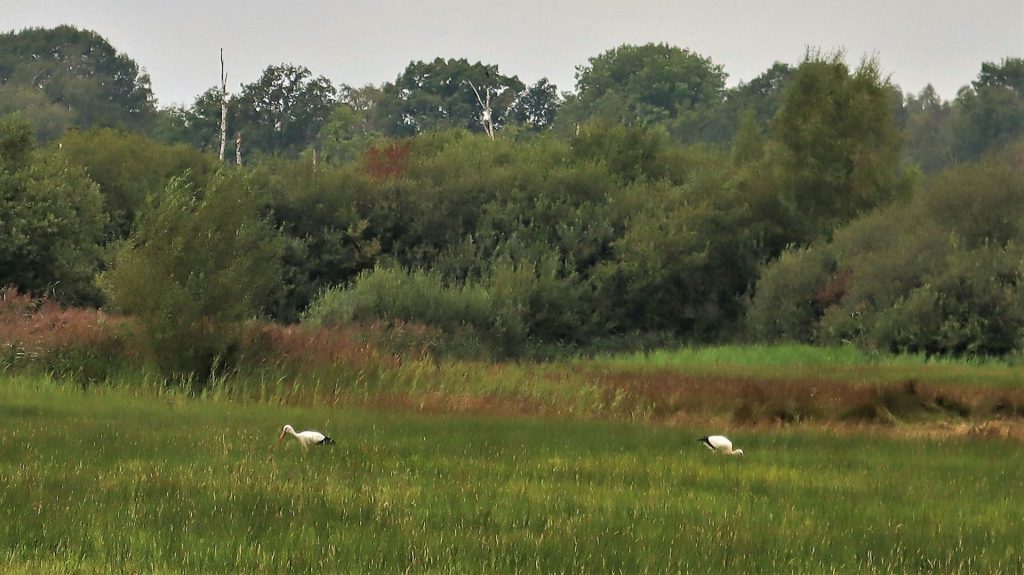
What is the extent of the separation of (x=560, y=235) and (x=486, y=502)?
40.4m

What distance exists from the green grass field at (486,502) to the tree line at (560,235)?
11537 millimetres

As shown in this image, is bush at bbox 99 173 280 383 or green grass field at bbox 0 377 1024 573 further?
bush at bbox 99 173 280 383

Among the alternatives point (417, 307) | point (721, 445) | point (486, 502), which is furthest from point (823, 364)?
point (486, 502)

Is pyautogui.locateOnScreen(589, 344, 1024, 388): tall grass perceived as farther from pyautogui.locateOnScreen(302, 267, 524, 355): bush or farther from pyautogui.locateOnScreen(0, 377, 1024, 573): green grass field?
pyautogui.locateOnScreen(0, 377, 1024, 573): green grass field

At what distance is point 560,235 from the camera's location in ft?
168

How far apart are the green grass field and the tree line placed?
454 inches

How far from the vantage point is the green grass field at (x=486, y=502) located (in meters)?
8.63

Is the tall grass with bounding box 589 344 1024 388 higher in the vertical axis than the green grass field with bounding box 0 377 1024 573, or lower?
lower

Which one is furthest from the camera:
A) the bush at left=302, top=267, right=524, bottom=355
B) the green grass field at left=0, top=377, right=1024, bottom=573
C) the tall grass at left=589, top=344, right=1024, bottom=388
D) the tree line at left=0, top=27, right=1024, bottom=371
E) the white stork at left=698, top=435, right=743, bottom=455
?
the bush at left=302, top=267, right=524, bottom=355

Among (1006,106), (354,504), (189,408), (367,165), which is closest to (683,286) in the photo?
(367,165)

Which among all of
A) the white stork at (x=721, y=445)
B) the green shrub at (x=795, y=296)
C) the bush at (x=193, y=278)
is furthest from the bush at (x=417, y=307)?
the white stork at (x=721, y=445)

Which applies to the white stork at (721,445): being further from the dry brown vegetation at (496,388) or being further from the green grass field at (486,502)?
the dry brown vegetation at (496,388)

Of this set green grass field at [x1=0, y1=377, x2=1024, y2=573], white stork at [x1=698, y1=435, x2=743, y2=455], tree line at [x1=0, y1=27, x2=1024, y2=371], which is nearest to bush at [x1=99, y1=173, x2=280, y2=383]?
tree line at [x1=0, y1=27, x2=1024, y2=371]

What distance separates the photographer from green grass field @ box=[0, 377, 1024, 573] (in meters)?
8.63
